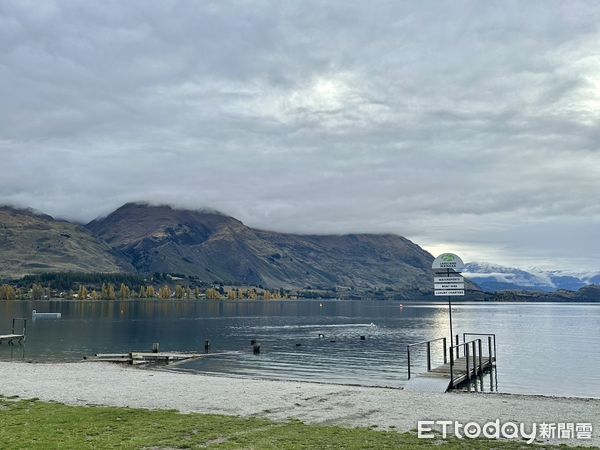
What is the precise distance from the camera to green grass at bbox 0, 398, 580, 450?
2248 centimetres

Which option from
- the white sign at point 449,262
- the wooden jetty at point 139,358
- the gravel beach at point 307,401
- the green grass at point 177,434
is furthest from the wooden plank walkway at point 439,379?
the wooden jetty at point 139,358

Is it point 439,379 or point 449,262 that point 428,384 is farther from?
point 449,262

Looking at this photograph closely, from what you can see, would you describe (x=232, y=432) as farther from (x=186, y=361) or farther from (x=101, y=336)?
(x=101, y=336)

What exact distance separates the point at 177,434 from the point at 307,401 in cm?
1295

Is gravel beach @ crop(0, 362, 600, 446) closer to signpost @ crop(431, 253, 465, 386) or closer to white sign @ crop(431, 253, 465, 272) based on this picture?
signpost @ crop(431, 253, 465, 386)

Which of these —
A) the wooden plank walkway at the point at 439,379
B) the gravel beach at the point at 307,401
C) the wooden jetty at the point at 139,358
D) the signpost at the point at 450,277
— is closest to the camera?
the gravel beach at the point at 307,401

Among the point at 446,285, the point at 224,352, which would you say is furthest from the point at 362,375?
the point at 224,352

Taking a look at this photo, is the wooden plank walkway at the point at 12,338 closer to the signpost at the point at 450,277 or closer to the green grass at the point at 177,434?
the green grass at the point at 177,434

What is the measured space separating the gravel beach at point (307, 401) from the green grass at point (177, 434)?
270cm

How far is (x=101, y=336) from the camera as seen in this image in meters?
126

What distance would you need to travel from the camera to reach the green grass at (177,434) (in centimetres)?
2248

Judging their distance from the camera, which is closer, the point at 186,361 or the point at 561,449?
the point at 561,449

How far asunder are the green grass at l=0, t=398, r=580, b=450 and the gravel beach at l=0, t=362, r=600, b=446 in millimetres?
2695

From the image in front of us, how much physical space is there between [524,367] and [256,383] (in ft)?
152
